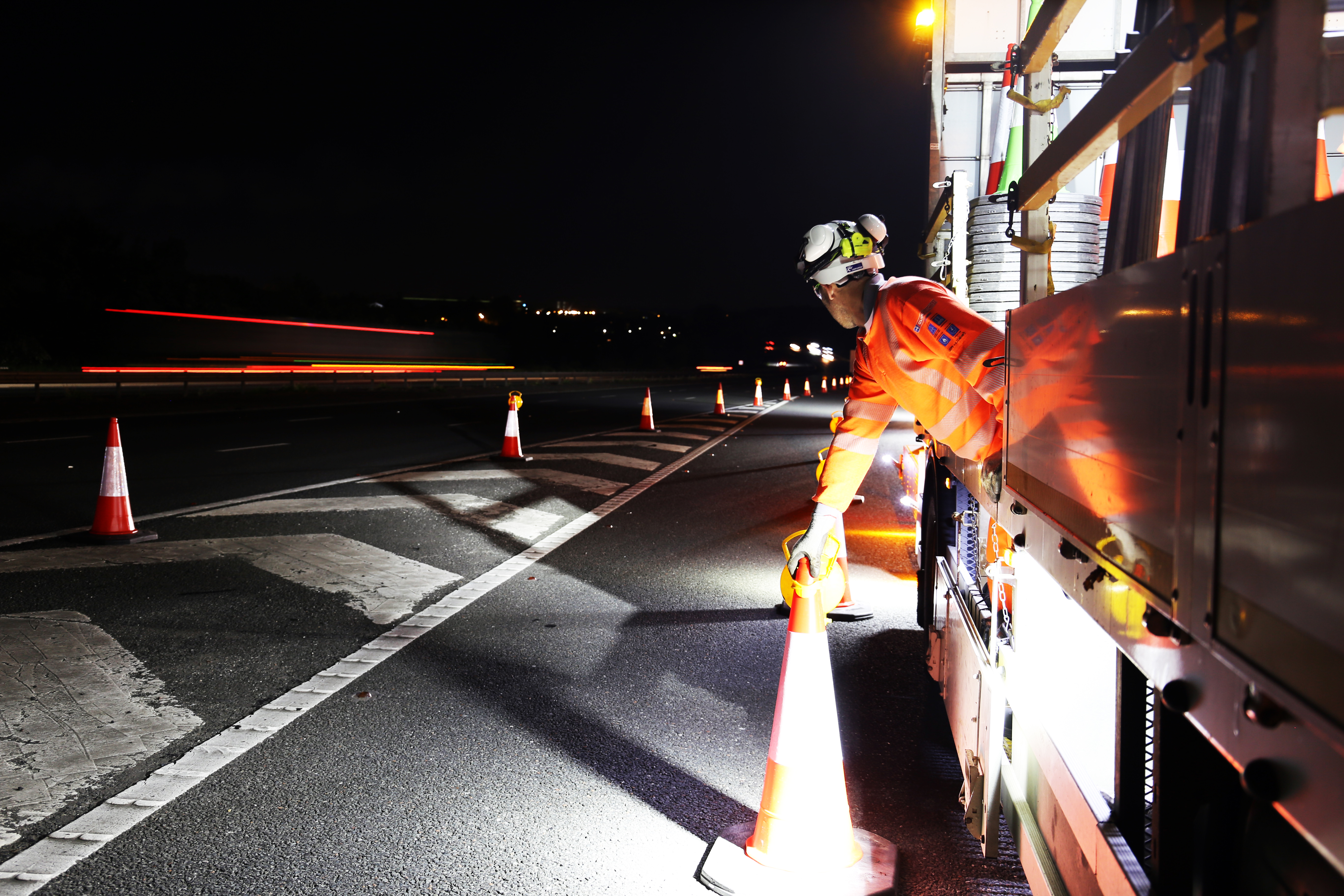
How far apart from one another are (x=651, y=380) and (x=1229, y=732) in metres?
60.6

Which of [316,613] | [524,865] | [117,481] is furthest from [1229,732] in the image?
[117,481]

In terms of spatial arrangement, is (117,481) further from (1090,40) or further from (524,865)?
(1090,40)

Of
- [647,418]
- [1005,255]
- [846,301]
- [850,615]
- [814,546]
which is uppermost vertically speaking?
[1005,255]

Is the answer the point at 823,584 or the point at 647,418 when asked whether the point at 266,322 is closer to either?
the point at 647,418

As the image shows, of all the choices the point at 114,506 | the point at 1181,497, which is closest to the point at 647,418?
the point at 114,506

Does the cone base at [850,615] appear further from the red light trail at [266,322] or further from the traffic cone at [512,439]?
the red light trail at [266,322]

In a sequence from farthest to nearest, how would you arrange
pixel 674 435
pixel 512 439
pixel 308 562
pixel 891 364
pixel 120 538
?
pixel 674 435
pixel 512 439
pixel 120 538
pixel 308 562
pixel 891 364

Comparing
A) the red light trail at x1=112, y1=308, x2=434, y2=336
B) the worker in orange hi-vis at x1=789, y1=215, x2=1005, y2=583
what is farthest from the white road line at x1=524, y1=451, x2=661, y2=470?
the red light trail at x1=112, y1=308, x2=434, y2=336

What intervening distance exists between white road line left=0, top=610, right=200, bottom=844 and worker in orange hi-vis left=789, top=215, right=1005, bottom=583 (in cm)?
271

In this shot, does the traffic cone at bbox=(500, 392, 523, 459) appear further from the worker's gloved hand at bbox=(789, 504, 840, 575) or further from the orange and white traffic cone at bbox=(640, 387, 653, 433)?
the worker's gloved hand at bbox=(789, 504, 840, 575)

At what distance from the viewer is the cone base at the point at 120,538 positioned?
25.3ft

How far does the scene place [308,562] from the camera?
7.27 metres

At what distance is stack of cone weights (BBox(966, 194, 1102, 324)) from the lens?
3.61 m

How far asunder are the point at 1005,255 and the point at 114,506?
23.3 ft
